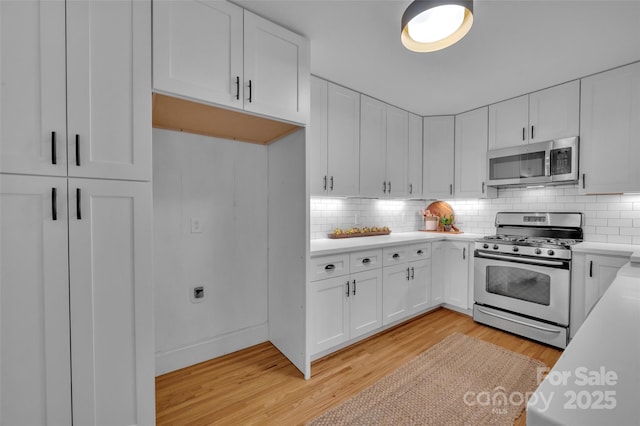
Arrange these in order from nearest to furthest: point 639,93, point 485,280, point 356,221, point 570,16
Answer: point 570,16 → point 639,93 → point 485,280 → point 356,221

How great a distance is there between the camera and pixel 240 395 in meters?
1.91

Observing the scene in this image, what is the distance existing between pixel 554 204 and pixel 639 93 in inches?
47.5

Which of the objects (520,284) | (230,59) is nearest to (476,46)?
(230,59)

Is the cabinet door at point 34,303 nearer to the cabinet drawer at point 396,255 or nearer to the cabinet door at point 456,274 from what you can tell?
the cabinet drawer at point 396,255

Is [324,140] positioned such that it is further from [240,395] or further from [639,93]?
[639,93]

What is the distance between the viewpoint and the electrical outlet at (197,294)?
7.51 feet

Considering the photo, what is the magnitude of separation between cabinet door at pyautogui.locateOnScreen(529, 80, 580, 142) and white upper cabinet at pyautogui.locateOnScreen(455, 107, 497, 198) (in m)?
0.50

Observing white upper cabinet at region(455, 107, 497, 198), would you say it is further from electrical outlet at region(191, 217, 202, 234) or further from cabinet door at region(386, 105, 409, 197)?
electrical outlet at region(191, 217, 202, 234)

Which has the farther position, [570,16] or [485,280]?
[485,280]

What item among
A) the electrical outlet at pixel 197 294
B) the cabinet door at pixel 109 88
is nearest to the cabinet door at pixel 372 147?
the electrical outlet at pixel 197 294

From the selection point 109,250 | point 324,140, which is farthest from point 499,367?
point 109,250

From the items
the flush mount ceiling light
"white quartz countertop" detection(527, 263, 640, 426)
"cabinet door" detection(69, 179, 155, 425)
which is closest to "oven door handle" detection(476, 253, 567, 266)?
"white quartz countertop" detection(527, 263, 640, 426)

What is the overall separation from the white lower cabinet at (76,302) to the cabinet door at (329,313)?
1.19 metres

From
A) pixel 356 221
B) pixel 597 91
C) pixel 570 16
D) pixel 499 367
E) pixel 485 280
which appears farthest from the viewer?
pixel 356 221
